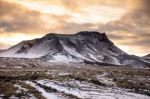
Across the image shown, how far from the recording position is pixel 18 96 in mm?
35938

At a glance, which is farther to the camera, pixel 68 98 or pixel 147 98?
pixel 147 98

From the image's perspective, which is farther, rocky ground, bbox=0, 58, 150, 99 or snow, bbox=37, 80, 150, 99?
snow, bbox=37, 80, 150, 99

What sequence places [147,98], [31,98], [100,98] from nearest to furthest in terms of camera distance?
[31,98]
[100,98]
[147,98]

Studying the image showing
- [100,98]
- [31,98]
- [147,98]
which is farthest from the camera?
[147,98]

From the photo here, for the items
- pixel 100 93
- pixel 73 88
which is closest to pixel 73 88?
pixel 73 88

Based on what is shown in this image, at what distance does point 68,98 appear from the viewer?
3484cm

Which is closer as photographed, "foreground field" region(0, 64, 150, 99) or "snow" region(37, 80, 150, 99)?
"foreground field" region(0, 64, 150, 99)

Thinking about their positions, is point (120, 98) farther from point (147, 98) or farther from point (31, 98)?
point (31, 98)

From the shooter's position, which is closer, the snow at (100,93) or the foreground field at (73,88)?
the foreground field at (73,88)

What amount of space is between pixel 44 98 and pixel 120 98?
36.8 feet

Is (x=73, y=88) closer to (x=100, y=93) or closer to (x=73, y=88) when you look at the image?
(x=73, y=88)

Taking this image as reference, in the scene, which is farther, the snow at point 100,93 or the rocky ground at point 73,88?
the snow at point 100,93

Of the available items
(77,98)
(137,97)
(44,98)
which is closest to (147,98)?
(137,97)

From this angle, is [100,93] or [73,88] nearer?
[100,93]
